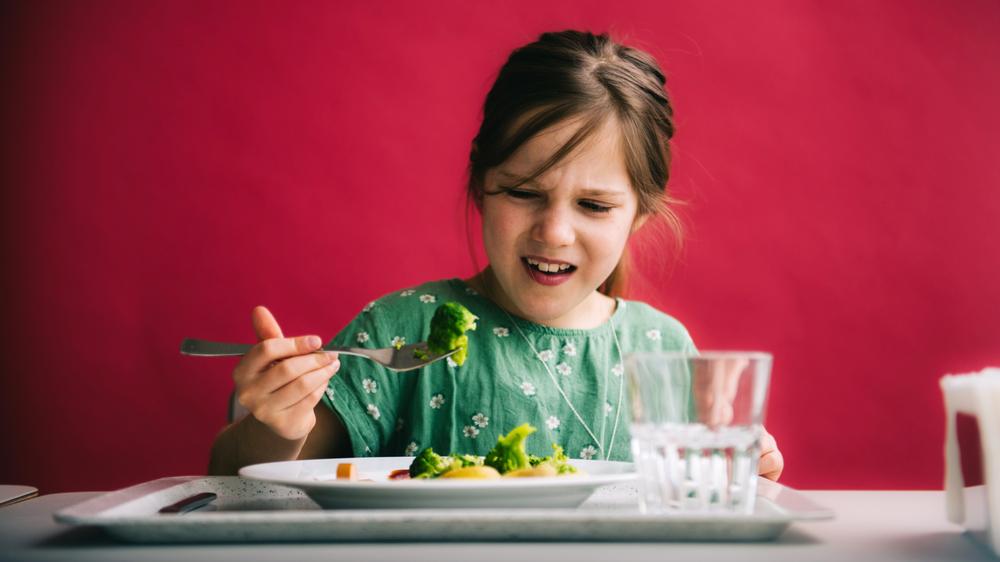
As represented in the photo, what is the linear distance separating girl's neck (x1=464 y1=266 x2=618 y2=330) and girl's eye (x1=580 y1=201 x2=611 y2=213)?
0.25m

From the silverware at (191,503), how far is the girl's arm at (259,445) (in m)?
0.29

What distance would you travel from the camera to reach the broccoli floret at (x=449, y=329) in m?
1.04

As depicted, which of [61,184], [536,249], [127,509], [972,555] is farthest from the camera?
[61,184]

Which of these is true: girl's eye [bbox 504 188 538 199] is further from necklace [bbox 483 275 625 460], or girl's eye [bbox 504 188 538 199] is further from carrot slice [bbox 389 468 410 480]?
carrot slice [bbox 389 468 410 480]

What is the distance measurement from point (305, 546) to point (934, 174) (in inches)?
87.3

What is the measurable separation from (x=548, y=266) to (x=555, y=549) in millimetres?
803

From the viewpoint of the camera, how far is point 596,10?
2.44 metres

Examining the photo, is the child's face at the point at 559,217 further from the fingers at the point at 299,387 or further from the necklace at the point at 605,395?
the fingers at the point at 299,387

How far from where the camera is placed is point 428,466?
91 cm

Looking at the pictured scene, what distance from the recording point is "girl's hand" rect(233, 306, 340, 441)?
3.19ft

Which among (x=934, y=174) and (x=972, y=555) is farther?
(x=934, y=174)

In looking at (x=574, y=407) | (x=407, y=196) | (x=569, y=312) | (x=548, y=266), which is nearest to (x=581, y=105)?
(x=548, y=266)

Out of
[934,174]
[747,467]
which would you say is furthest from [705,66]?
[747,467]

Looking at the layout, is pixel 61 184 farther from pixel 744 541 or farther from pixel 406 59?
pixel 744 541
